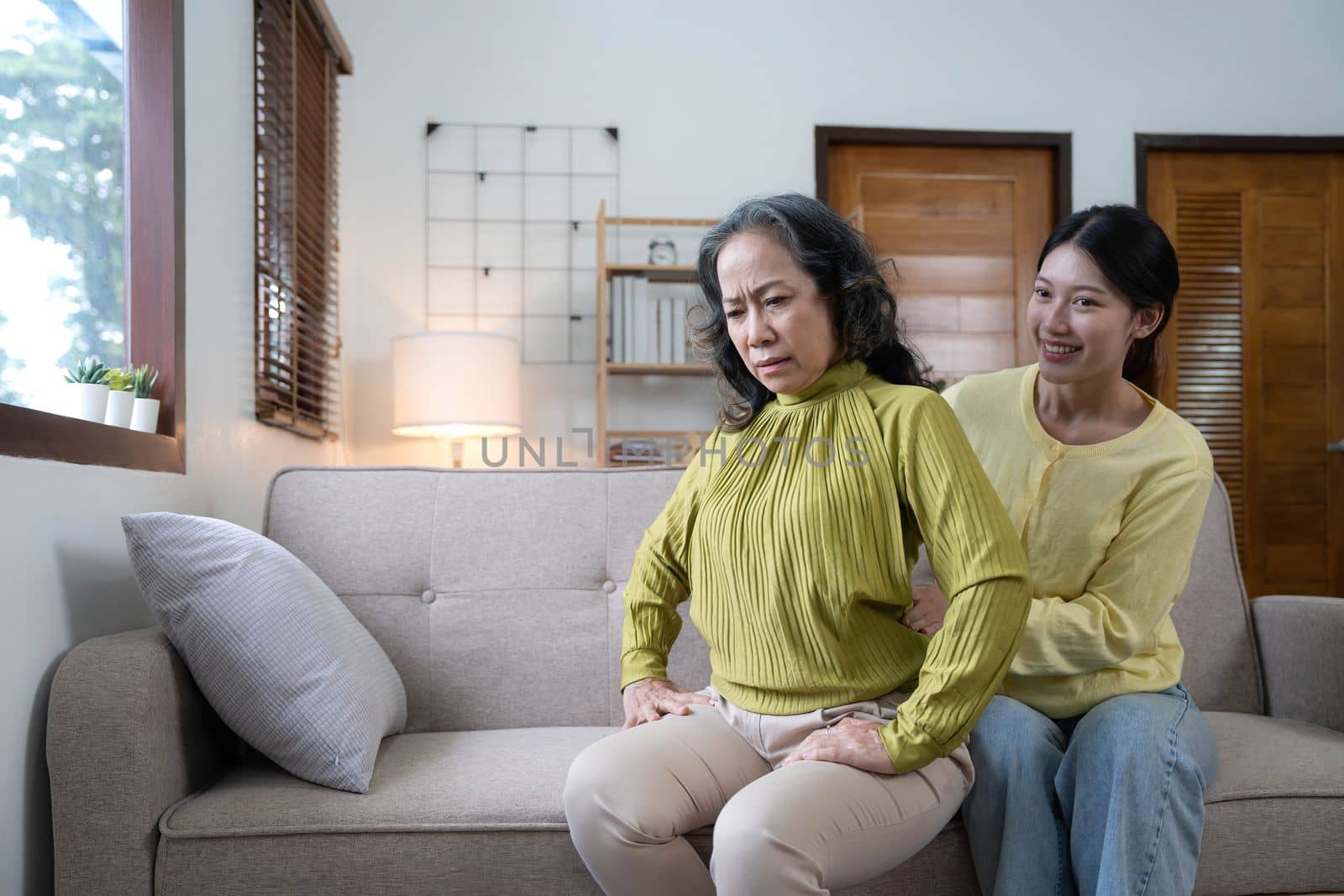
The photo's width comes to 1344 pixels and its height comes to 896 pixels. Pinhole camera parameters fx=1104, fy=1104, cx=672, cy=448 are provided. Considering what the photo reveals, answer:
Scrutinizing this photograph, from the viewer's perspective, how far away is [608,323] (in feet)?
11.6

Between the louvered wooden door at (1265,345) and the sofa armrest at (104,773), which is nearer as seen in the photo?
the sofa armrest at (104,773)

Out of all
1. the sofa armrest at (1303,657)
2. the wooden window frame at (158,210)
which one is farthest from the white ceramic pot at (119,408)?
the sofa armrest at (1303,657)

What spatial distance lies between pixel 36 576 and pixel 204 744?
1.02ft

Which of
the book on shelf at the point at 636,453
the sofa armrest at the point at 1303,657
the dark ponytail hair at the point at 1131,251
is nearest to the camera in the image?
the dark ponytail hair at the point at 1131,251

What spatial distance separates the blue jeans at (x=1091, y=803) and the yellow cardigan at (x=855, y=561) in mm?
180

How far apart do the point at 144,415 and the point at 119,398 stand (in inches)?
4.5

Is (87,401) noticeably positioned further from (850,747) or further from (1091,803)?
(1091,803)

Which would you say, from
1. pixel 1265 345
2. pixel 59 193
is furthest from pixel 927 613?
pixel 1265 345

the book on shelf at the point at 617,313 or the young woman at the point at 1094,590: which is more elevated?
the book on shelf at the point at 617,313

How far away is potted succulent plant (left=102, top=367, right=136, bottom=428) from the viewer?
5.66 ft

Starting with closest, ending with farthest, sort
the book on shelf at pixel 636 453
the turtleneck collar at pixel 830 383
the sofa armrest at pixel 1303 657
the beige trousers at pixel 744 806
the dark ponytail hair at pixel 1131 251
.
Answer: the beige trousers at pixel 744 806 → the turtleneck collar at pixel 830 383 → the dark ponytail hair at pixel 1131 251 → the sofa armrest at pixel 1303 657 → the book on shelf at pixel 636 453

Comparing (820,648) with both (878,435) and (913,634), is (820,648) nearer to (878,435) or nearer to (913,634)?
(913,634)

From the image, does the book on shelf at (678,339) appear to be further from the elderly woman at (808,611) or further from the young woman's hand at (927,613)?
the young woman's hand at (927,613)

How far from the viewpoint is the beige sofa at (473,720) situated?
51.9 inches
